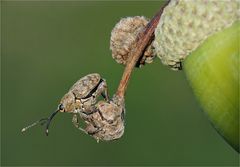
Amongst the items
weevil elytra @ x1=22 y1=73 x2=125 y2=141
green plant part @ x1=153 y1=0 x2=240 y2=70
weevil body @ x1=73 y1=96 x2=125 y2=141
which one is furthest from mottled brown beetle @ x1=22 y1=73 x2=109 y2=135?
green plant part @ x1=153 y1=0 x2=240 y2=70

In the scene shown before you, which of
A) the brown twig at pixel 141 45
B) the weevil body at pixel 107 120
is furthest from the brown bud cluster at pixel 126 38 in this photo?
the weevil body at pixel 107 120

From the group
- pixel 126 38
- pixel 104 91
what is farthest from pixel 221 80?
pixel 104 91

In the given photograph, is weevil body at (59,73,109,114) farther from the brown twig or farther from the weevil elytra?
the brown twig

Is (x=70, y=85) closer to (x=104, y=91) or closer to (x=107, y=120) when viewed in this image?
(x=104, y=91)

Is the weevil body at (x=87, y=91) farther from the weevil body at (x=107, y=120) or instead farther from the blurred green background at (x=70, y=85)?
the blurred green background at (x=70, y=85)

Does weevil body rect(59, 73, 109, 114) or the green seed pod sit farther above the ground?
the green seed pod
